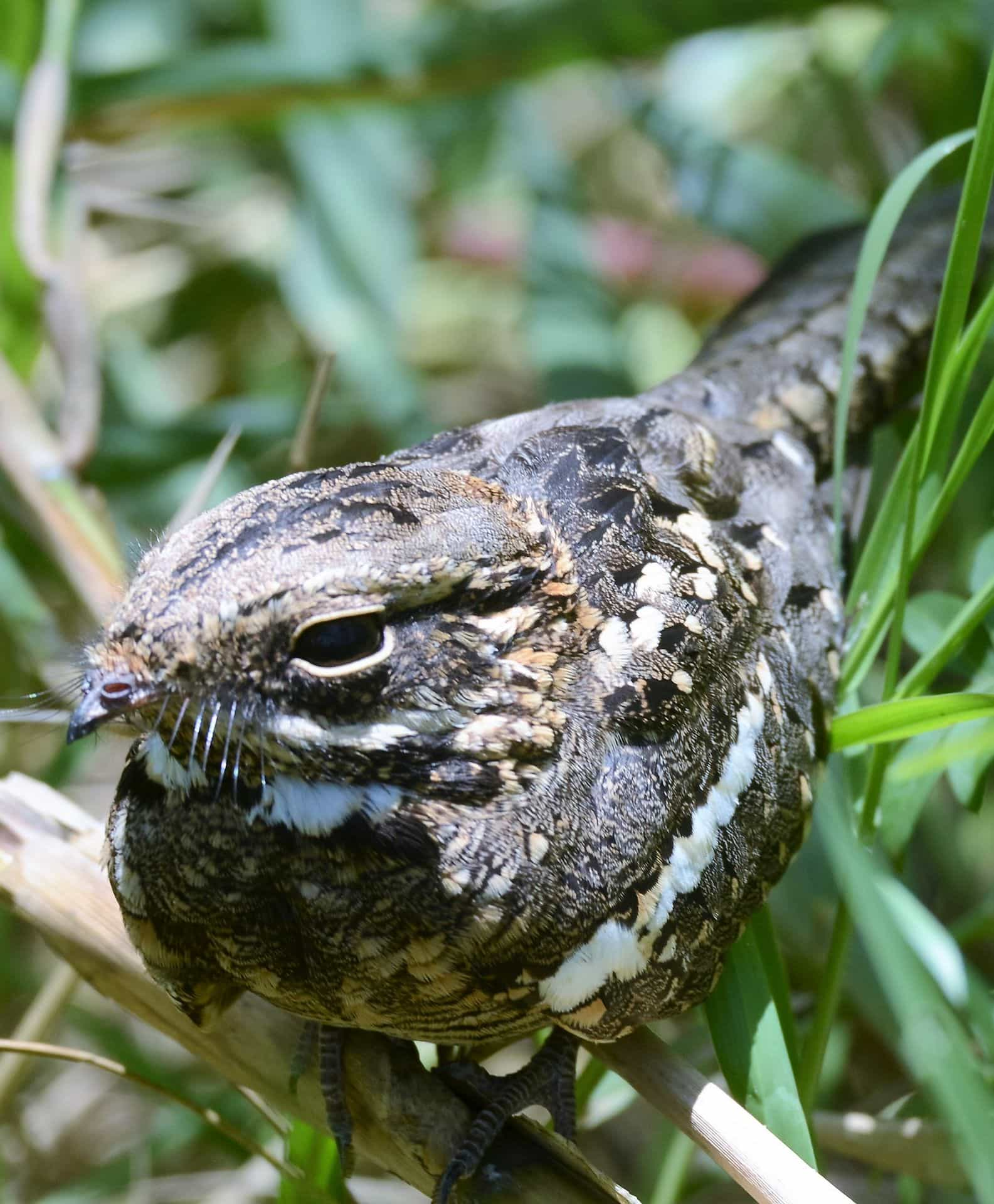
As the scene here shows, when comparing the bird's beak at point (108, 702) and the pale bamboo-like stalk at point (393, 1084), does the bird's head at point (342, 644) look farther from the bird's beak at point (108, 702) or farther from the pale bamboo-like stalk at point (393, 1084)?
the pale bamboo-like stalk at point (393, 1084)

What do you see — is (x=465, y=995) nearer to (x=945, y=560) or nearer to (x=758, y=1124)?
(x=758, y=1124)

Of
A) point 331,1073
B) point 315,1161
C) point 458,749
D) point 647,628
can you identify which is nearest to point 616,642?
point 647,628

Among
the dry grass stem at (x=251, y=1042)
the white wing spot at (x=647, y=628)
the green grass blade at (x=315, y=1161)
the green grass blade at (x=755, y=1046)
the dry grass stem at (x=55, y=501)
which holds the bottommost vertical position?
the green grass blade at (x=315, y=1161)

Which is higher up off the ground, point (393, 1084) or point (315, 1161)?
point (393, 1084)

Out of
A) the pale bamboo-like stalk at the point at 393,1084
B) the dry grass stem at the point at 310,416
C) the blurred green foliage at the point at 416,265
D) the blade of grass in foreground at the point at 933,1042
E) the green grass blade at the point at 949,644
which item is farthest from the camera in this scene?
the blurred green foliage at the point at 416,265

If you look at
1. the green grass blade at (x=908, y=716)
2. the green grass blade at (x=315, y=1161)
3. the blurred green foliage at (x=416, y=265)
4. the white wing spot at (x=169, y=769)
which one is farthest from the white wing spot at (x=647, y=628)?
the green grass blade at (x=315, y=1161)

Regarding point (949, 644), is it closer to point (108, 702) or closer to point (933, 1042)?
point (933, 1042)

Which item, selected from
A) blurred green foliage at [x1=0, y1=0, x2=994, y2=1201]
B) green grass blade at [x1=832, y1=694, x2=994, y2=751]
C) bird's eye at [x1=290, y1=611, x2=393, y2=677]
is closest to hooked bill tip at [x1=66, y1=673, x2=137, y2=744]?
bird's eye at [x1=290, y1=611, x2=393, y2=677]

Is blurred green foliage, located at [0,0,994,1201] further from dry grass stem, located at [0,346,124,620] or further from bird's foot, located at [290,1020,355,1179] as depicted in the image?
bird's foot, located at [290,1020,355,1179]
